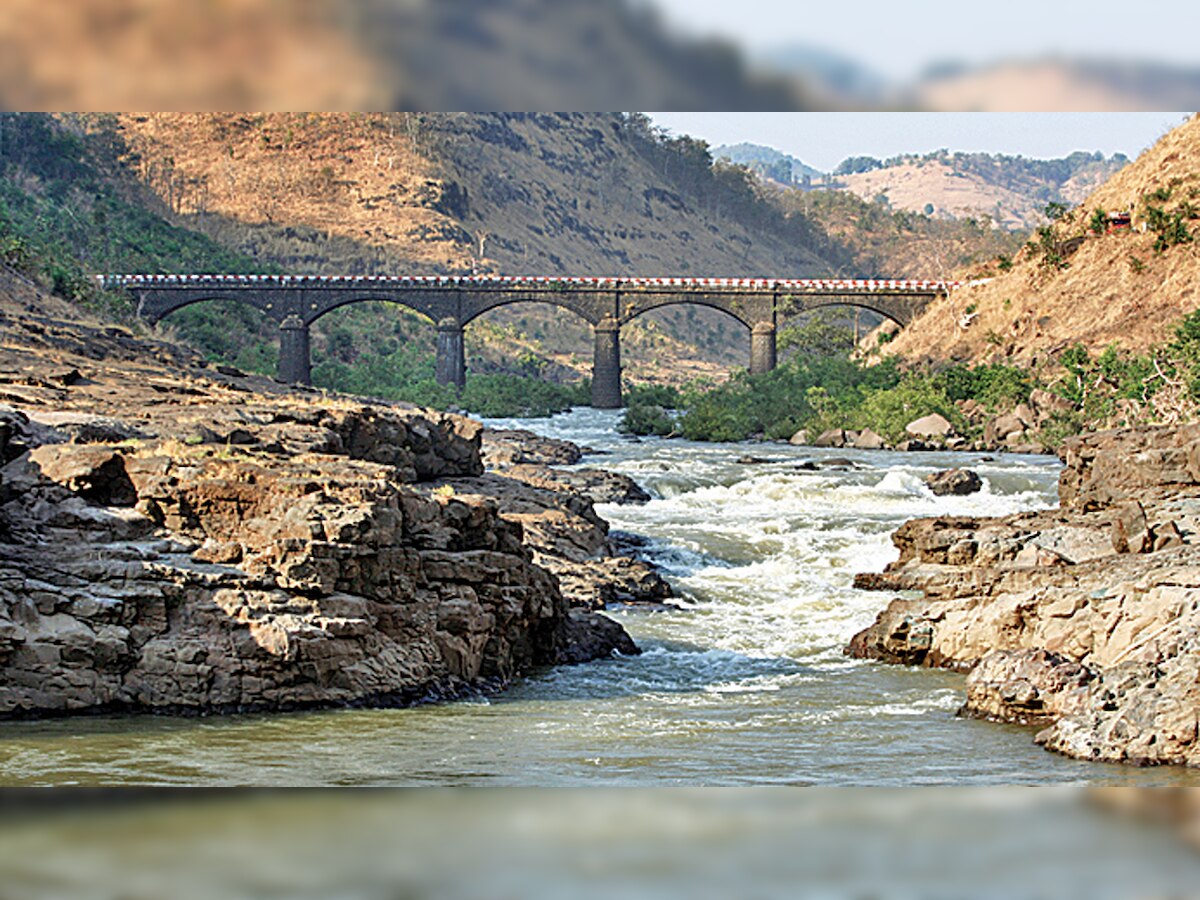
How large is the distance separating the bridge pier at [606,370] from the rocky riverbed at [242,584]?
40.9 m

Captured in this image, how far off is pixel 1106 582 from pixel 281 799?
11.9m

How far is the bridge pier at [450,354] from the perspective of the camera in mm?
59875

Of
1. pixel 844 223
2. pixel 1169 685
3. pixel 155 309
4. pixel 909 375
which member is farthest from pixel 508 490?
pixel 844 223

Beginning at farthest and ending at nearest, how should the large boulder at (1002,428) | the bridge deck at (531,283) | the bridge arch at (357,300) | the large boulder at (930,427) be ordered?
the bridge arch at (357,300) < the bridge deck at (531,283) < the large boulder at (930,427) < the large boulder at (1002,428)

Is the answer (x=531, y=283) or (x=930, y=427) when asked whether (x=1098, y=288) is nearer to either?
(x=930, y=427)

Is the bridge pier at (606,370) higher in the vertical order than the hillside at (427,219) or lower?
lower

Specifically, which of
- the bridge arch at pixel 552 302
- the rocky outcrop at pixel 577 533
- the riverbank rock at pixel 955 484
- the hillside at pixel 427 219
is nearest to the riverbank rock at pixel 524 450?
the rocky outcrop at pixel 577 533

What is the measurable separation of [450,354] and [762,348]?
11999mm

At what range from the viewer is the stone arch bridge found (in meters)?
58.6

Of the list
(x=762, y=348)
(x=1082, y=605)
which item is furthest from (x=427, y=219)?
(x=1082, y=605)

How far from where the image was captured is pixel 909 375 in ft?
141

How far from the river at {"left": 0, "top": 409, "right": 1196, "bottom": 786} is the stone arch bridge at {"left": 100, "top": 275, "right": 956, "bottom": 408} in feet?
128

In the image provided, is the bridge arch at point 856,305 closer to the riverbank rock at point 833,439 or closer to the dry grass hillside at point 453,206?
the riverbank rock at point 833,439

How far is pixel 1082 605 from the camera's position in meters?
12.6
